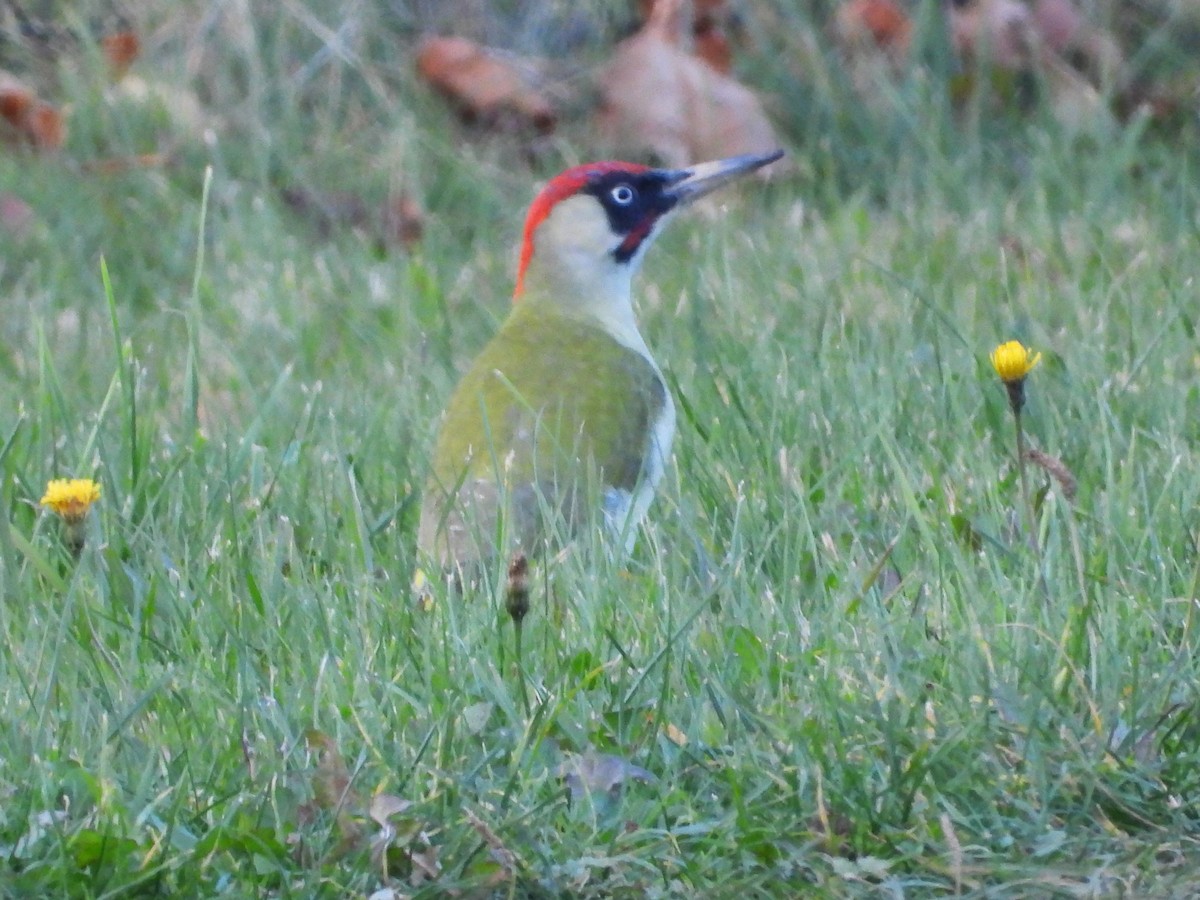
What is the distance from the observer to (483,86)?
659 cm

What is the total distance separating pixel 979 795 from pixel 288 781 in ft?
2.70

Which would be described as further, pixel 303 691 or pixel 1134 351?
pixel 1134 351

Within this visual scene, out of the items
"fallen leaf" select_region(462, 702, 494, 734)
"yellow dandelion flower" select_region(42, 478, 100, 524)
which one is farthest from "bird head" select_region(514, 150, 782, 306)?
"fallen leaf" select_region(462, 702, 494, 734)

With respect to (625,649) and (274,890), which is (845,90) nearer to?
(625,649)

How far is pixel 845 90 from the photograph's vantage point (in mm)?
6301

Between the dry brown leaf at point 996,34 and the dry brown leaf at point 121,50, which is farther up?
the dry brown leaf at point 996,34

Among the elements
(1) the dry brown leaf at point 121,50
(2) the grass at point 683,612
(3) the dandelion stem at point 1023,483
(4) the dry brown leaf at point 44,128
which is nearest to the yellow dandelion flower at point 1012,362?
(3) the dandelion stem at point 1023,483

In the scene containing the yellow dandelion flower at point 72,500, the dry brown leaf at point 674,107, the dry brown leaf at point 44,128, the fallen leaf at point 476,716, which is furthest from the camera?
the dry brown leaf at point 44,128

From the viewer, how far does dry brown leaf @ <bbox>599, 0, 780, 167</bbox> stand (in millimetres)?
6219

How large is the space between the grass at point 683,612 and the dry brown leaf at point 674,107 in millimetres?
1035

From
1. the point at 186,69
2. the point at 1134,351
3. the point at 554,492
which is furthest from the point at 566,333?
the point at 186,69

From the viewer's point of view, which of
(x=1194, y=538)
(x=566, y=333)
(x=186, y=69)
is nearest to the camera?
(x=1194, y=538)

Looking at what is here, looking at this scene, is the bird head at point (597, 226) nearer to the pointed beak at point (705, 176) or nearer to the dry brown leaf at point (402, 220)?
the pointed beak at point (705, 176)

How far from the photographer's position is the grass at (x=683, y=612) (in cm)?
234
